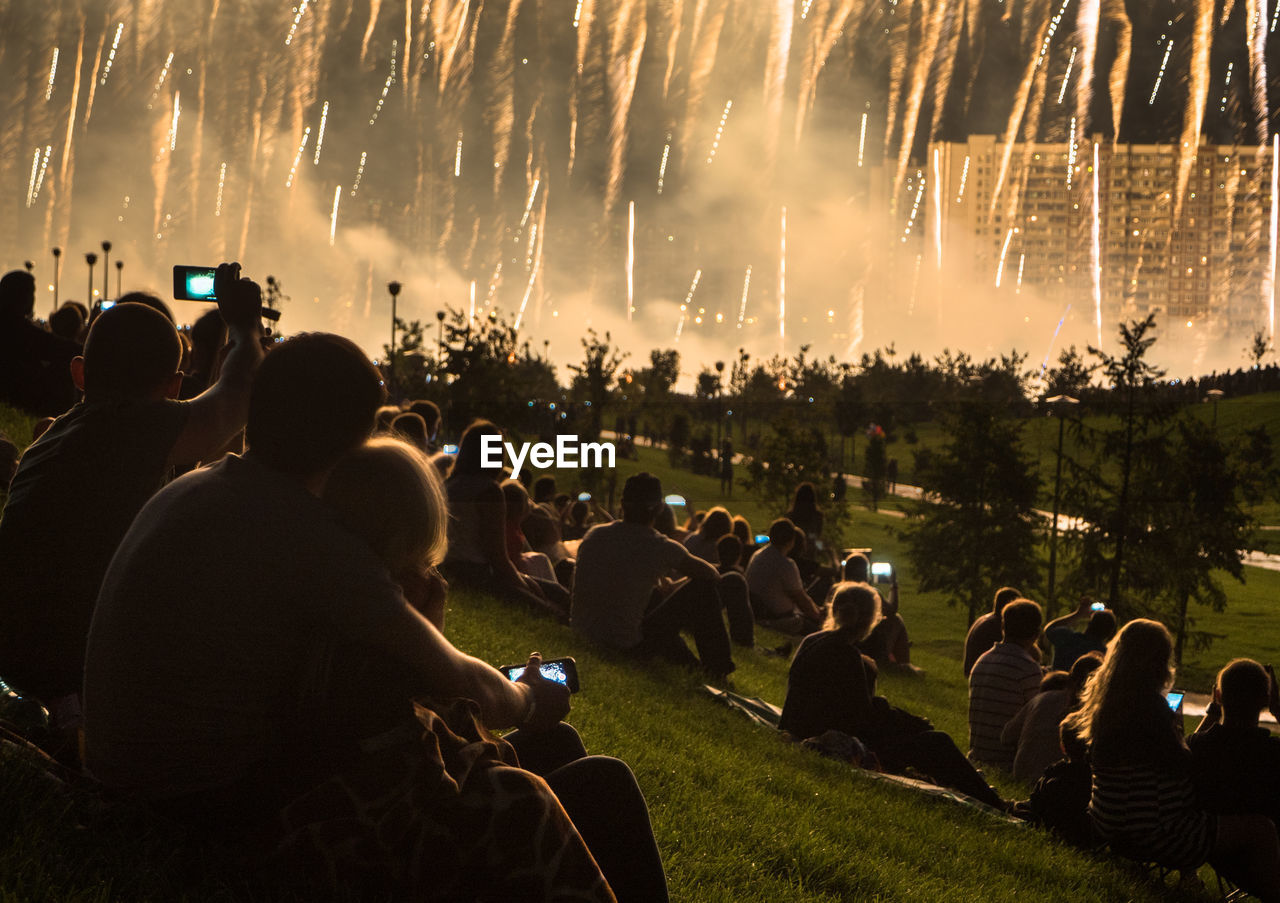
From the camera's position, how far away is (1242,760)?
22.4ft

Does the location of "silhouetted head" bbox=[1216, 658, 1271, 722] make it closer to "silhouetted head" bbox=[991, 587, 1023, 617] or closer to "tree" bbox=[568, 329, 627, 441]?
"silhouetted head" bbox=[991, 587, 1023, 617]

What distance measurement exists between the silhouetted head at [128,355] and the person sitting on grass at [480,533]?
5459 mm

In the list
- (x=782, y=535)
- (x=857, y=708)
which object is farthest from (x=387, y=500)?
(x=782, y=535)

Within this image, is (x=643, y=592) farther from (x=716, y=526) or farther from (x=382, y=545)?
(x=382, y=545)

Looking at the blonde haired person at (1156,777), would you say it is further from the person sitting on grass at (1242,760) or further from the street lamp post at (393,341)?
the street lamp post at (393,341)

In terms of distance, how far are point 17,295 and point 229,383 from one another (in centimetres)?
662

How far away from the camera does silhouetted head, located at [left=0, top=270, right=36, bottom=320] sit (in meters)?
9.50

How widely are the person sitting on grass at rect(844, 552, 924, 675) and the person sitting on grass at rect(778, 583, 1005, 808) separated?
17.4ft

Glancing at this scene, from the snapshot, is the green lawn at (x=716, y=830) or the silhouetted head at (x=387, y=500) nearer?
the silhouetted head at (x=387, y=500)

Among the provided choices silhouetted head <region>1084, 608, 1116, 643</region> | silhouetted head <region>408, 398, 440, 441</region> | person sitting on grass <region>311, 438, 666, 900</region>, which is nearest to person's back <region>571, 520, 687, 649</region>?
silhouetted head <region>408, 398, 440, 441</region>

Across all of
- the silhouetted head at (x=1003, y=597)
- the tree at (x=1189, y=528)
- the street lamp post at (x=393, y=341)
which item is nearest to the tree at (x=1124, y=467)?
the tree at (x=1189, y=528)

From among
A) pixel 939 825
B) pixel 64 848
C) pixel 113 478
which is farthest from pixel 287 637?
pixel 939 825

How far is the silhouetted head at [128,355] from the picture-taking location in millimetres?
3943

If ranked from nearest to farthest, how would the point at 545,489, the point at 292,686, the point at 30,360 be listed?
the point at 292,686 < the point at 30,360 < the point at 545,489
